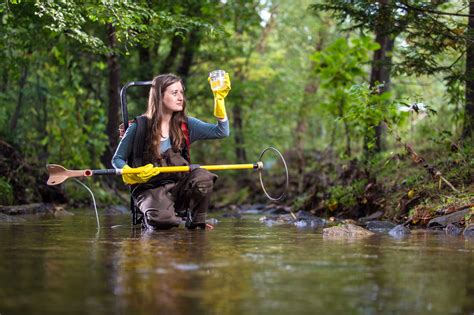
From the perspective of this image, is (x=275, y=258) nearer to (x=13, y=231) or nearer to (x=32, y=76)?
(x=13, y=231)

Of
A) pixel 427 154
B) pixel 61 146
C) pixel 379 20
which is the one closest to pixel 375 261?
pixel 379 20

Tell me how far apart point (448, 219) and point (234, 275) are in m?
4.18

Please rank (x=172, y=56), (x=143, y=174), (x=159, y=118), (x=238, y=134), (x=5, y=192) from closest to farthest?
1. (x=143, y=174)
2. (x=159, y=118)
3. (x=5, y=192)
4. (x=172, y=56)
5. (x=238, y=134)

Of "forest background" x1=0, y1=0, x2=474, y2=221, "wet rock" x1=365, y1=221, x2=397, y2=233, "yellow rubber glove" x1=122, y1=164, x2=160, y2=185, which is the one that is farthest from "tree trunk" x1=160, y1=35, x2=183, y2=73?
"yellow rubber glove" x1=122, y1=164, x2=160, y2=185

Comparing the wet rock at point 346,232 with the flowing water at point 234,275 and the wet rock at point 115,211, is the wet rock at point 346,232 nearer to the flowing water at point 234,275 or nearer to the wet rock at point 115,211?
the flowing water at point 234,275

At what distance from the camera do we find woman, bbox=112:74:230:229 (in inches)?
287

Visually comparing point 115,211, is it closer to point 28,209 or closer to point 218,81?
point 28,209

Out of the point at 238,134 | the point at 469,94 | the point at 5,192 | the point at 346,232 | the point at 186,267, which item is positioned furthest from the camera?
the point at 238,134

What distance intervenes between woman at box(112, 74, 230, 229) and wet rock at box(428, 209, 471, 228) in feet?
7.64

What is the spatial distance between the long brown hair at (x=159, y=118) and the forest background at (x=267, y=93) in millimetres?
1445

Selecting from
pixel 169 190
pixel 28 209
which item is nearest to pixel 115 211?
pixel 28 209

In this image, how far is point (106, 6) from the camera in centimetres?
863

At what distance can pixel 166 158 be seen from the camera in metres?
7.46

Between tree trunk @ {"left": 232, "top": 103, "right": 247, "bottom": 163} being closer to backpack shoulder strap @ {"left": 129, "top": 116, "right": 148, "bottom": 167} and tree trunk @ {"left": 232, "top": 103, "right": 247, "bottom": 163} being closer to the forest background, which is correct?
the forest background
